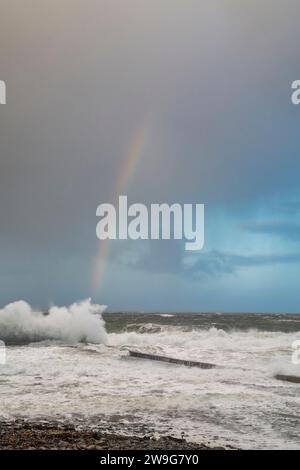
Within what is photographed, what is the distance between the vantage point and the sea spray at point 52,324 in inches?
1312

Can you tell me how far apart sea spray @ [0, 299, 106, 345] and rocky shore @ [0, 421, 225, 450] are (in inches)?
956

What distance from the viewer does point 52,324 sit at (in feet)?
113

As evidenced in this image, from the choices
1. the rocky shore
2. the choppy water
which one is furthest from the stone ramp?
the rocky shore

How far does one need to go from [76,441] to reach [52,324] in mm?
27262

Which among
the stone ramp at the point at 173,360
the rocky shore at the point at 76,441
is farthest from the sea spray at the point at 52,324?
the rocky shore at the point at 76,441

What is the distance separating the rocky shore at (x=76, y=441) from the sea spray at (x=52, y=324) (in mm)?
24278

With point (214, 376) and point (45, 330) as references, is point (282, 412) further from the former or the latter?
point (45, 330)

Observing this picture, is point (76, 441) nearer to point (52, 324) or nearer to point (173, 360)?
point (173, 360)

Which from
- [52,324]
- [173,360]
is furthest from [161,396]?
[52,324]

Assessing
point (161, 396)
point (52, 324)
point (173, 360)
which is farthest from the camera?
point (52, 324)

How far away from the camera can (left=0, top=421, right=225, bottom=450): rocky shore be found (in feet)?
25.3

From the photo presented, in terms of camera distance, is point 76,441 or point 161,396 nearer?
point 76,441
